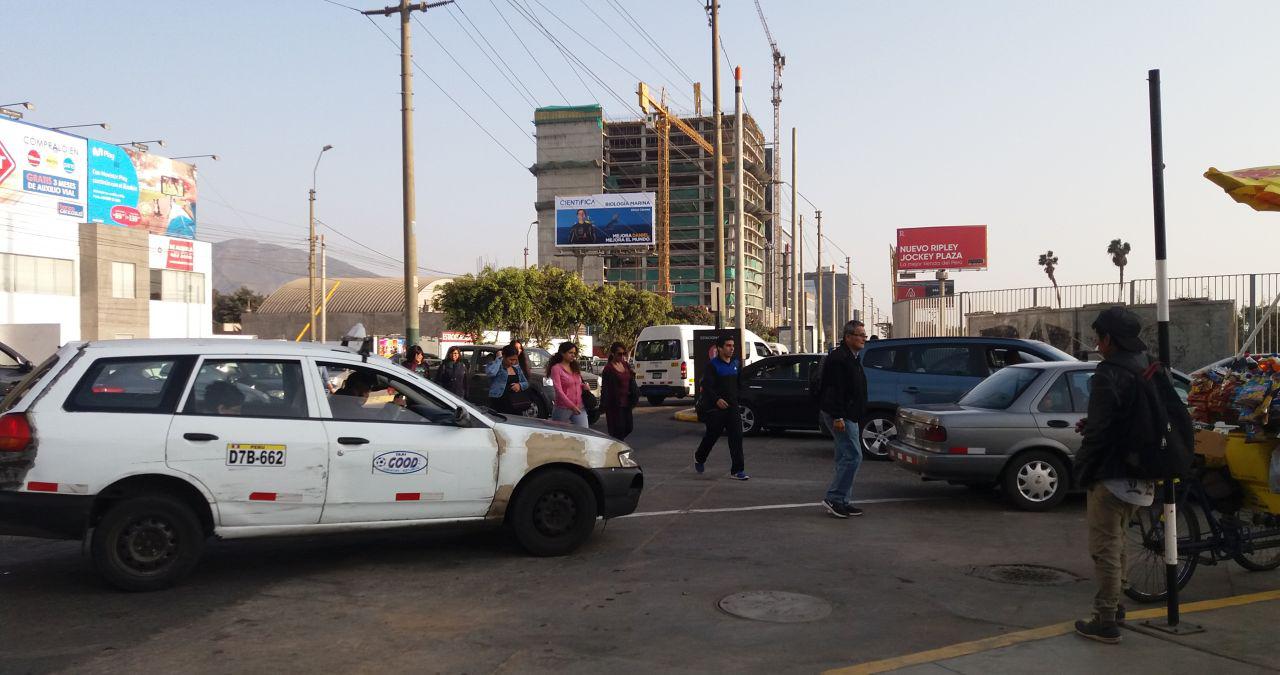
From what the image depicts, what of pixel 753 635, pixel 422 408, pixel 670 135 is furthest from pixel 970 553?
pixel 670 135

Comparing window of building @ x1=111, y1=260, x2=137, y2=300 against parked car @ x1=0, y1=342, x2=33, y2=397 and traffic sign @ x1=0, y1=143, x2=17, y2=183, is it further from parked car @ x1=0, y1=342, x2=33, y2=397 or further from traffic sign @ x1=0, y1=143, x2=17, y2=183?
parked car @ x1=0, y1=342, x2=33, y2=397

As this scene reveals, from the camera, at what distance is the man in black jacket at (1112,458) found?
505cm

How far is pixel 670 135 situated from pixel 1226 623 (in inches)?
5699

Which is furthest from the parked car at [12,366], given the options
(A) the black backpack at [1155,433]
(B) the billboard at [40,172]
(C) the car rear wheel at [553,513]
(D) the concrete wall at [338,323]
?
(D) the concrete wall at [338,323]

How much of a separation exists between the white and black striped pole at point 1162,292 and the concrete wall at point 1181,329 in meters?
13.3

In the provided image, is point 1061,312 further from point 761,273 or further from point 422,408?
point 761,273

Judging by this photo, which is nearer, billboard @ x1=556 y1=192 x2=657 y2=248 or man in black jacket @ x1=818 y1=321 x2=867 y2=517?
man in black jacket @ x1=818 y1=321 x2=867 y2=517

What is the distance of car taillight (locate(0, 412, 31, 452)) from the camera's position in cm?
600

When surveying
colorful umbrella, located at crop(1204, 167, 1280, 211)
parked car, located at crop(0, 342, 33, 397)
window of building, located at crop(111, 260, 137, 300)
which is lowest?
parked car, located at crop(0, 342, 33, 397)

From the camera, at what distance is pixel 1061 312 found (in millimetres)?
21922

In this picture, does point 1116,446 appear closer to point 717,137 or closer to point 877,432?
point 877,432

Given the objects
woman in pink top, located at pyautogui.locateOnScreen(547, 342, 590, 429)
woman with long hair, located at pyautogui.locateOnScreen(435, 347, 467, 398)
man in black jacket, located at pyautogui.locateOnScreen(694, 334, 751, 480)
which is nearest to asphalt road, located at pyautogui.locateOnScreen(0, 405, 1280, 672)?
man in black jacket, located at pyautogui.locateOnScreen(694, 334, 751, 480)

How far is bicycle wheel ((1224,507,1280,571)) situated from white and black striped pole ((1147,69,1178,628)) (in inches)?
35.6

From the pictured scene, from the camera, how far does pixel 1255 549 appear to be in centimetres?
625
